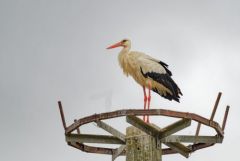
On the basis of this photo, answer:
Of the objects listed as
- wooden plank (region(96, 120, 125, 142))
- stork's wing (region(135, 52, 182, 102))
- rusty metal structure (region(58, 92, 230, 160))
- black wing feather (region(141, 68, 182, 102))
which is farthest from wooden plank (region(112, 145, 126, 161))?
stork's wing (region(135, 52, 182, 102))

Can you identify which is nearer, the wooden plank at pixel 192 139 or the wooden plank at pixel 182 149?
the wooden plank at pixel 192 139

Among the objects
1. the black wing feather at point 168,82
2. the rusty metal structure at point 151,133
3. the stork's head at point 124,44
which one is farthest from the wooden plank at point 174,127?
the stork's head at point 124,44

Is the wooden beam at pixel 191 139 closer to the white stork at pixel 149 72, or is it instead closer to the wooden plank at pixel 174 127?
the wooden plank at pixel 174 127

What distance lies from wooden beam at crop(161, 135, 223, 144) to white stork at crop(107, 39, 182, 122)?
258 cm

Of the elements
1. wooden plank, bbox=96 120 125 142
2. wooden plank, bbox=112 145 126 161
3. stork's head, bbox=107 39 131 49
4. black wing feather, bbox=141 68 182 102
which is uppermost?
stork's head, bbox=107 39 131 49

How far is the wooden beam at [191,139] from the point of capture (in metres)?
8.12

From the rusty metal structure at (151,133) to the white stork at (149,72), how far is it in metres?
2.18

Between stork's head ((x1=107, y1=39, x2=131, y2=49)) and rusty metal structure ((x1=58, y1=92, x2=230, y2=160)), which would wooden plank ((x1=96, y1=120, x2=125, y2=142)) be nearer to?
rusty metal structure ((x1=58, y1=92, x2=230, y2=160))

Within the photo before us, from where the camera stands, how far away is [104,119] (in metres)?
7.77

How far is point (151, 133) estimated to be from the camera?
7.96 metres

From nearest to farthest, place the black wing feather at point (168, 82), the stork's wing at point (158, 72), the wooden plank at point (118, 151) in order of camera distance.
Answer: the wooden plank at point (118, 151) < the black wing feather at point (168, 82) < the stork's wing at point (158, 72)

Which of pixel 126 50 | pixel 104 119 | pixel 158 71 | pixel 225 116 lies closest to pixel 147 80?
→ pixel 158 71

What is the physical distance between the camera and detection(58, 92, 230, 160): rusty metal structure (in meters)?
7.62

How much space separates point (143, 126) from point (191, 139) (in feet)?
3.18
